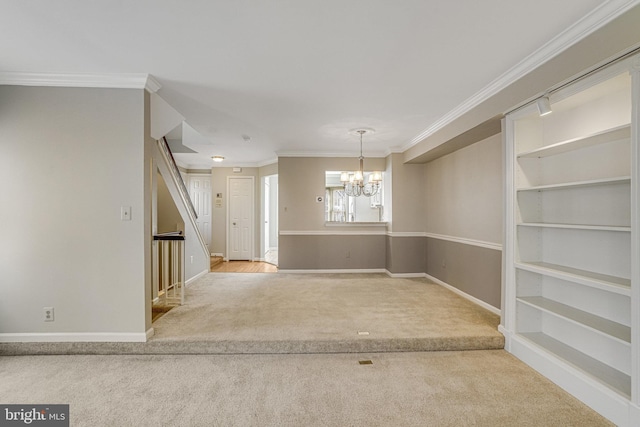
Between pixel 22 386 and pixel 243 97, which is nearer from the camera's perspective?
pixel 22 386

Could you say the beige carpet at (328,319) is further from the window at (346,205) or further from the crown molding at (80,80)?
the crown molding at (80,80)

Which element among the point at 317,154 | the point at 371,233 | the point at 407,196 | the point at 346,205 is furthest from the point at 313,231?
the point at 407,196

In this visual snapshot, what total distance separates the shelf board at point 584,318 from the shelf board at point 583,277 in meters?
0.28

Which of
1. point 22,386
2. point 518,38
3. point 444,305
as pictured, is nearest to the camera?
point 518,38

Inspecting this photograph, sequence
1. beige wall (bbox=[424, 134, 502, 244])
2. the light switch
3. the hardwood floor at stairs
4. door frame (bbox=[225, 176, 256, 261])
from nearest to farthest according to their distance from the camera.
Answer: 1. the light switch
2. beige wall (bbox=[424, 134, 502, 244])
3. the hardwood floor at stairs
4. door frame (bbox=[225, 176, 256, 261])

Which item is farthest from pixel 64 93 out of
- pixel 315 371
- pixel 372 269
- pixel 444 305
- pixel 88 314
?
pixel 372 269

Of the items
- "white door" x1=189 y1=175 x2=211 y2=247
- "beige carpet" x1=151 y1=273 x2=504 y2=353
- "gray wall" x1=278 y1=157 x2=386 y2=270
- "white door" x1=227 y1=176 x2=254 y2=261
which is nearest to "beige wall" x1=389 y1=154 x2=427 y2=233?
"gray wall" x1=278 y1=157 x2=386 y2=270

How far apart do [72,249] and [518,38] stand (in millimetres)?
4032

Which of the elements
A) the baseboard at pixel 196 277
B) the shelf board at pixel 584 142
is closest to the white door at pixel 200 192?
the baseboard at pixel 196 277

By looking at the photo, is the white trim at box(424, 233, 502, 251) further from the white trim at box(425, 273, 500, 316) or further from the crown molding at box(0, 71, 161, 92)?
the crown molding at box(0, 71, 161, 92)

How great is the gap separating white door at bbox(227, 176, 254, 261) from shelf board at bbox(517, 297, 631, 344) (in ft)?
19.4

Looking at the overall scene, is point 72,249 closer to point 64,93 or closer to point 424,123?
point 64,93

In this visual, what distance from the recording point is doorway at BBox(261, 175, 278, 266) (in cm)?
735

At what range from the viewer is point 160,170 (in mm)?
4004
